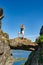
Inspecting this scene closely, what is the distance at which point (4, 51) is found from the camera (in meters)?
35.2

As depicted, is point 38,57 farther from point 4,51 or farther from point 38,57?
point 4,51

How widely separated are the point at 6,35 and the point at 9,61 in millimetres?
5251

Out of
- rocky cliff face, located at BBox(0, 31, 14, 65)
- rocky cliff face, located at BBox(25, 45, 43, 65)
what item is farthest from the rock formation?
rocky cliff face, located at BBox(0, 31, 14, 65)

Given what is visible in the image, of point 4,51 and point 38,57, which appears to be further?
point 38,57

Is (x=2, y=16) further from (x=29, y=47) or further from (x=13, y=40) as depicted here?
(x=29, y=47)

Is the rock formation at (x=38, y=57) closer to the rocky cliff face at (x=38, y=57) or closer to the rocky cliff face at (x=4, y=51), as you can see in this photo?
the rocky cliff face at (x=38, y=57)

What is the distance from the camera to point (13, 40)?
1476 inches

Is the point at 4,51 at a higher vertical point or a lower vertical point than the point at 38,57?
higher

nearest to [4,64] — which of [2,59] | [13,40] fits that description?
[2,59]

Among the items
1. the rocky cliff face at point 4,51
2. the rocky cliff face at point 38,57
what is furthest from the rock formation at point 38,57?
the rocky cliff face at point 4,51

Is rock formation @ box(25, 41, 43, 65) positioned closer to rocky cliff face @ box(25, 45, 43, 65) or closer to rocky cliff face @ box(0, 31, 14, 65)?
rocky cliff face @ box(25, 45, 43, 65)

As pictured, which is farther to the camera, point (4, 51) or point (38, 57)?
point (38, 57)

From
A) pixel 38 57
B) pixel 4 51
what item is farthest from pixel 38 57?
pixel 4 51

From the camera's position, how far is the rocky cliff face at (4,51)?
114 ft
